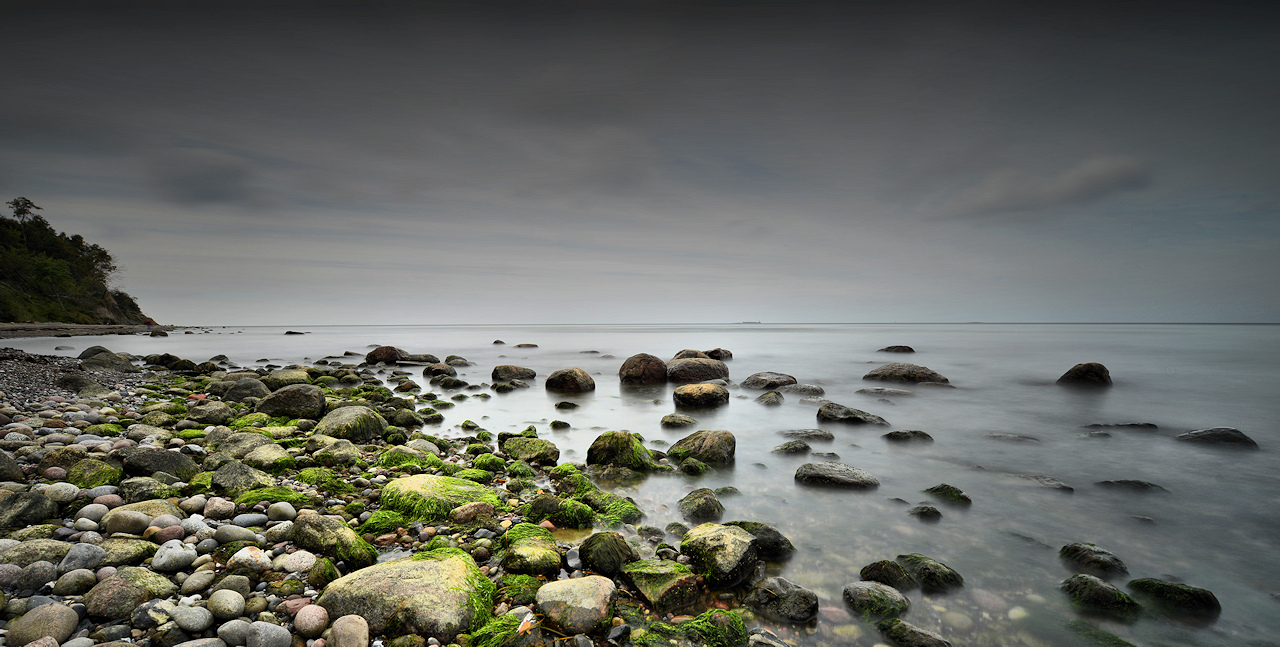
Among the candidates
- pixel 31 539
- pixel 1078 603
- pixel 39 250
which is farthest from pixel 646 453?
pixel 39 250

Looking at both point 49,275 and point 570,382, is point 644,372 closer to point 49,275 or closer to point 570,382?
point 570,382

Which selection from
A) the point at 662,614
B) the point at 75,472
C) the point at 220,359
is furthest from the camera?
the point at 220,359

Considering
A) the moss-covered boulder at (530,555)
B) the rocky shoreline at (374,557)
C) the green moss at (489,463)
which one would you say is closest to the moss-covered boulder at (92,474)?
the rocky shoreline at (374,557)

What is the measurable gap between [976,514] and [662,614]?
16.3ft

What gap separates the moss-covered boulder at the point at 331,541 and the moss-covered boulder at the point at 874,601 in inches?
167

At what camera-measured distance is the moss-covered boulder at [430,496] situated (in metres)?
5.18

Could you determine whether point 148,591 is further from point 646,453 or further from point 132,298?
point 132,298

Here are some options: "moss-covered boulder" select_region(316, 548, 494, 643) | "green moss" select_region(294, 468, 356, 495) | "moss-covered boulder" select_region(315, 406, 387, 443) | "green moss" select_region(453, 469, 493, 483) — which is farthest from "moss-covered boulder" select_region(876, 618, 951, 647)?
"moss-covered boulder" select_region(315, 406, 387, 443)

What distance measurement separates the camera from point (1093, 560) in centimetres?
479

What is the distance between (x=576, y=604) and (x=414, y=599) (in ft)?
3.83

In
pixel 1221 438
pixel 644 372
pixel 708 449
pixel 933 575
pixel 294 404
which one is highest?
pixel 294 404

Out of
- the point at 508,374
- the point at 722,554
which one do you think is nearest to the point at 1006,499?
the point at 722,554

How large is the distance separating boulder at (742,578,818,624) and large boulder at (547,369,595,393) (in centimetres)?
1245

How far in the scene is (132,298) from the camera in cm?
9588
